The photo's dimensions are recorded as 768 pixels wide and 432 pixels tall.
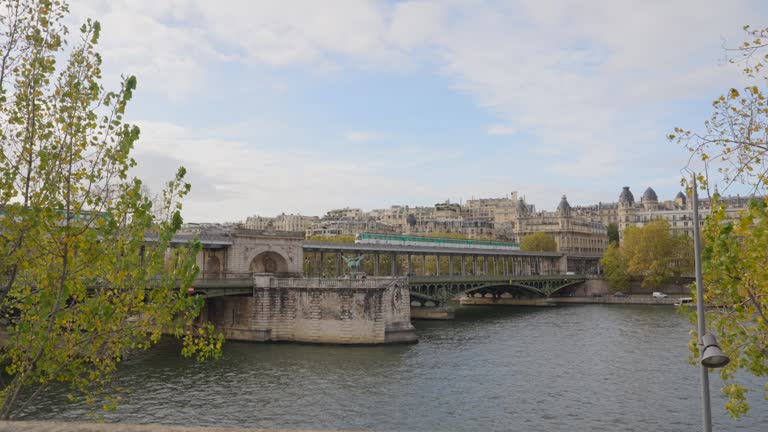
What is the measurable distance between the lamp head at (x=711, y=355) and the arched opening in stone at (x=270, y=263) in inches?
2031

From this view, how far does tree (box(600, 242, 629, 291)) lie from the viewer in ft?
338

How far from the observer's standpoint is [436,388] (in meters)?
32.2

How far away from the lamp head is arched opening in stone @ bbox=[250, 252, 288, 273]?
5159cm

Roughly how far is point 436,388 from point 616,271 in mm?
79652

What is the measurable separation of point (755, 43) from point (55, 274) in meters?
12.0

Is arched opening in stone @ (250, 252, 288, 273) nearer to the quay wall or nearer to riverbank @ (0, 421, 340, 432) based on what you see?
riverbank @ (0, 421, 340, 432)

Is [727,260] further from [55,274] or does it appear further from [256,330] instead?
[256,330]

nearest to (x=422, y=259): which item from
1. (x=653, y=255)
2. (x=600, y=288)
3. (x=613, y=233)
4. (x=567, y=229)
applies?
(x=600, y=288)

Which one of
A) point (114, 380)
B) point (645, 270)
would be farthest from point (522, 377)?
point (645, 270)

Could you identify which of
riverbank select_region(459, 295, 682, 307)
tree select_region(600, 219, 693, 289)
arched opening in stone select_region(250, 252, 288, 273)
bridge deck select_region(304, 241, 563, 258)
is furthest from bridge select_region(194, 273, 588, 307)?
tree select_region(600, 219, 693, 289)

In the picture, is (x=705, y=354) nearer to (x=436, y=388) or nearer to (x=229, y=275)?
(x=436, y=388)

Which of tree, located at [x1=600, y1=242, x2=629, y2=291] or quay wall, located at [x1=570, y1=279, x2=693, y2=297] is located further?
quay wall, located at [x1=570, y1=279, x2=693, y2=297]

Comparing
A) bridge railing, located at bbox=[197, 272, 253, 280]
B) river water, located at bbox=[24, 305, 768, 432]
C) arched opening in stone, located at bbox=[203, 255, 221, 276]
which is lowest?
river water, located at bbox=[24, 305, 768, 432]

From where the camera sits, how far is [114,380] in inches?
1273
